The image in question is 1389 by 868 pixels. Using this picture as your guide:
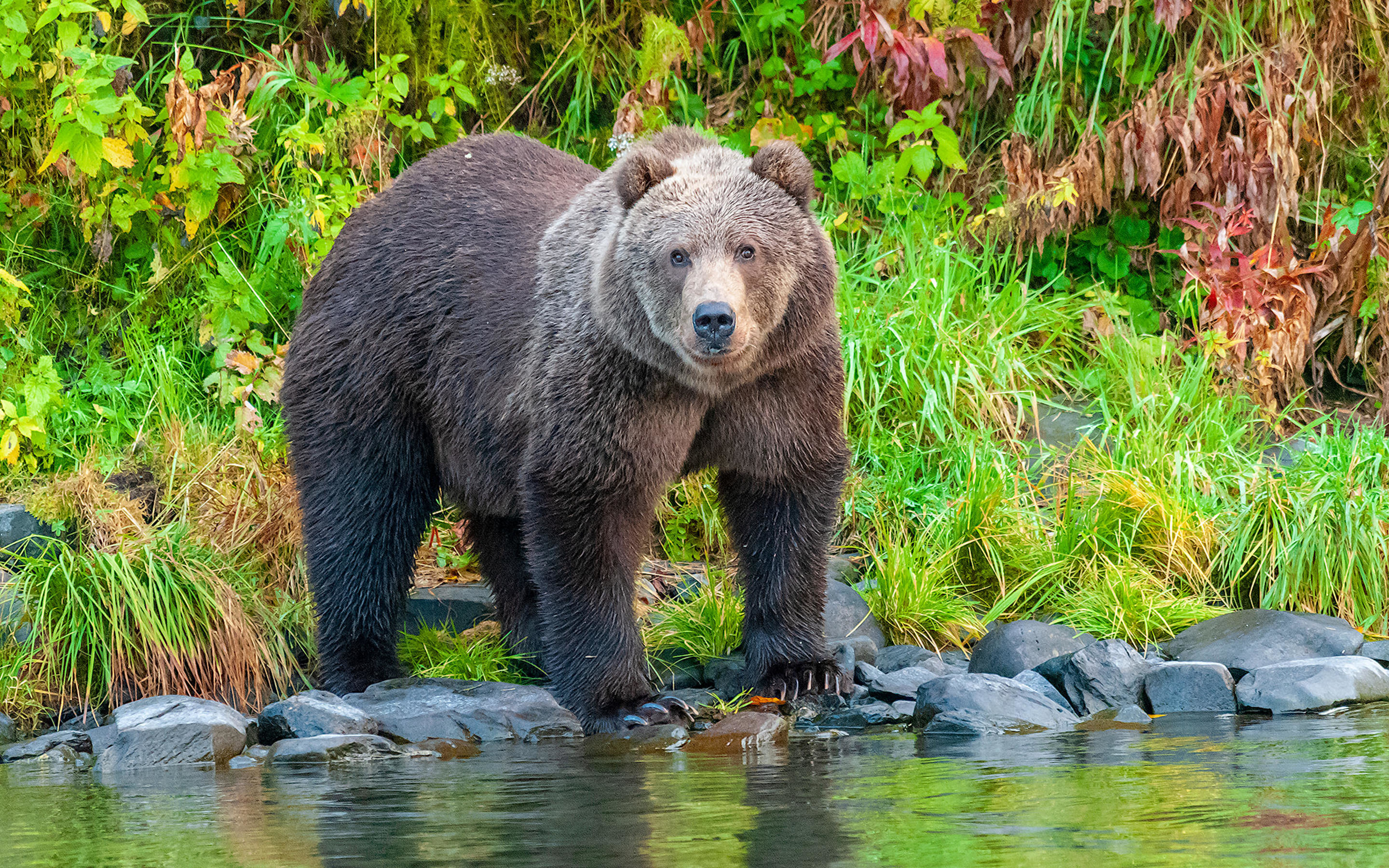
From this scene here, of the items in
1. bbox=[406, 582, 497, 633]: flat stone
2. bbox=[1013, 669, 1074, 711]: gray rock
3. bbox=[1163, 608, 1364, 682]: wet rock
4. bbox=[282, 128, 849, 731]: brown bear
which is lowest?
bbox=[1013, 669, 1074, 711]: gray rock

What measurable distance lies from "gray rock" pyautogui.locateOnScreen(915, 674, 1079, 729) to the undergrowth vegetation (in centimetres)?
107

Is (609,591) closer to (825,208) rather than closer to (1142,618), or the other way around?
(1142,618)

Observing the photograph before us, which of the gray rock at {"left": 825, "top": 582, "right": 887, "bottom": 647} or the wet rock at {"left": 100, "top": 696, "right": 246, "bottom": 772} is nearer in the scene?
the wet rock at {"left": 100, "top": 696, "right": 246, "bottom": 772}

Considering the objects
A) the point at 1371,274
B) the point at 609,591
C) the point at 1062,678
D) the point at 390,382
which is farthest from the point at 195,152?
the point at 1371,274

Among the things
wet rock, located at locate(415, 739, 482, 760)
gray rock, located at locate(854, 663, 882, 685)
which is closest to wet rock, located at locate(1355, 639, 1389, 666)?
gray rock, located at locate(854, 663, 882, 685)

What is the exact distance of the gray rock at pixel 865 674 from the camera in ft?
18.2

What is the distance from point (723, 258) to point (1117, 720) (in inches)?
76.0

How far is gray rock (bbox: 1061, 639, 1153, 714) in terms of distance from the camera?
17.0ft

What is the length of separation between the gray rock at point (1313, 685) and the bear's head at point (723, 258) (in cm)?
186

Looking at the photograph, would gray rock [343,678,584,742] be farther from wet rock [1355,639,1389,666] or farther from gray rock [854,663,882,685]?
wet rock [1355,639,1389,666]

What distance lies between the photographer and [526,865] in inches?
126

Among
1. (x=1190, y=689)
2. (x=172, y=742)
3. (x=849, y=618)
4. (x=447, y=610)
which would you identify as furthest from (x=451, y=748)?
(x=1190, y=689)

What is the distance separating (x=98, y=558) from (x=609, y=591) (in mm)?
1990

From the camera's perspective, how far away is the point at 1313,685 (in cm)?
508
